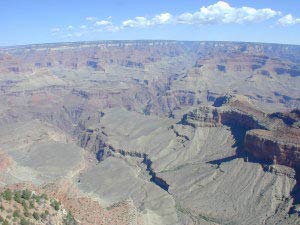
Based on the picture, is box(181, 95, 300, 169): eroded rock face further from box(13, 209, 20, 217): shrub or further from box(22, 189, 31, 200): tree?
box(13, 209, 20, 217): shrub

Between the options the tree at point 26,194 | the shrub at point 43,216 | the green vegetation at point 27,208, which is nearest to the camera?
the green vegetation at point 27,208

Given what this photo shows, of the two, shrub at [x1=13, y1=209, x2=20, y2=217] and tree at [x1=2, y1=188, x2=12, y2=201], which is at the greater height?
tree at [x1=2, y1=188, x2=12, y2=201]

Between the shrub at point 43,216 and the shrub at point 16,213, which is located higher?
the shrub at point 16,213

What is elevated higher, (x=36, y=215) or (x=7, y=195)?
(x=7, y=195)

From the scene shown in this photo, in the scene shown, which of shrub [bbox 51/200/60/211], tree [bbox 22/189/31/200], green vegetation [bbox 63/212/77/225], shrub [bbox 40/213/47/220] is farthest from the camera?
shrub [bbox 51/200/60/211]

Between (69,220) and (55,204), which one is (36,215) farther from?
(69,220)

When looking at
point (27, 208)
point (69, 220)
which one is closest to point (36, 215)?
point (27, 208)

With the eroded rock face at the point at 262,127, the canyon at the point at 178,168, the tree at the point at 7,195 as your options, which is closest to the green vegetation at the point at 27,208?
Answer: the tree at the point at 7,195

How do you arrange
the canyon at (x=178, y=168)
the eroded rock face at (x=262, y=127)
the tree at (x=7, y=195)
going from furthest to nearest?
the eroded rock face at (x=262, y=127), the canyon at (x=178, y=168), the tree at (x=7, y=195)

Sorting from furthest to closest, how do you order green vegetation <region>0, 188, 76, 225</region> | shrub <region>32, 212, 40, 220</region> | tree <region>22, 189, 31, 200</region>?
tree <region>22, 189, 31, 200</region> → shrub <region>32, 212, 40, 220</region> → green vegetation <region>0, 188, 76, 225</region>

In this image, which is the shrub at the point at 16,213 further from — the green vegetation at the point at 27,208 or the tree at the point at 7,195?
the tree at the point at 7,195

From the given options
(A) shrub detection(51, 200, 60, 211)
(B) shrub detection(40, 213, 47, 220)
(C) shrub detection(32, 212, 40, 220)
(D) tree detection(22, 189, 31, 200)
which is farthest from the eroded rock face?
(C) shrub detection(32, 212, 40, 220)

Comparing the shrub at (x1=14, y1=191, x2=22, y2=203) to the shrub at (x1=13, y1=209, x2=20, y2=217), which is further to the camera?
the shrub at (x1=14, y1=191, x2=22, y2=203)
